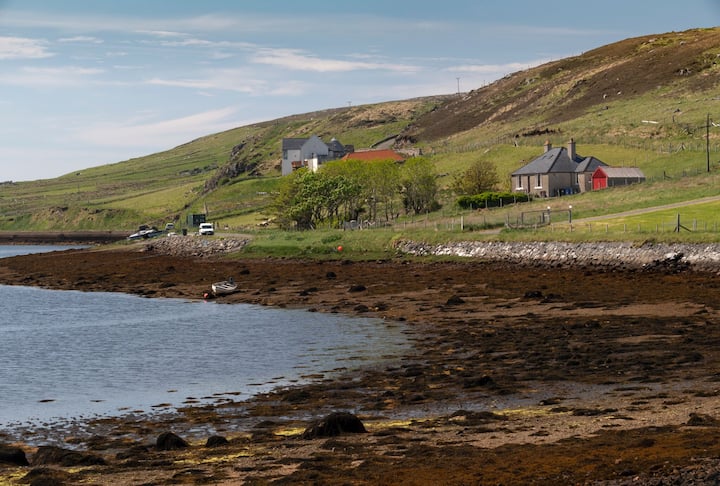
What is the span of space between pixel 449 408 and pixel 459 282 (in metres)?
40.0

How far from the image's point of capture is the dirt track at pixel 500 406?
Answer: 21.2 m

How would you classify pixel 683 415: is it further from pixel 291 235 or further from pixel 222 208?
pixel 222 208

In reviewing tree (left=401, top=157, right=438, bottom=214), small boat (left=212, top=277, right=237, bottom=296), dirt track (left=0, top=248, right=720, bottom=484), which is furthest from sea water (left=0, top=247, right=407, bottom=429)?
tree (left=401, top=157, right=438, bottom=214)

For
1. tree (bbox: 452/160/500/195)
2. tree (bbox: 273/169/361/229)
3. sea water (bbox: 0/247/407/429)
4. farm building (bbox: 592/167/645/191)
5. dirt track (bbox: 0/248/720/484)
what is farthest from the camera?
tree (bbox: 452/160/500/195)

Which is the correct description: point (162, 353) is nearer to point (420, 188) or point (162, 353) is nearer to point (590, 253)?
point (590, 253)

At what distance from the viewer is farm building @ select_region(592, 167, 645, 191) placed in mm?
117488

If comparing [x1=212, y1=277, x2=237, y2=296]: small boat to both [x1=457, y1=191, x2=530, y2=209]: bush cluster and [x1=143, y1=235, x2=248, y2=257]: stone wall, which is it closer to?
[x1=143, y1=235, x2=248, y2=257]: stone wall

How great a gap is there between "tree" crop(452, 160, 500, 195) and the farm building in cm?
1411

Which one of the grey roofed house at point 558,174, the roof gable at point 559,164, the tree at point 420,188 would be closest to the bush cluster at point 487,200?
the grey roofed house at point 558,174

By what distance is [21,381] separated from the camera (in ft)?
130

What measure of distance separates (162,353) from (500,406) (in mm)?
21953

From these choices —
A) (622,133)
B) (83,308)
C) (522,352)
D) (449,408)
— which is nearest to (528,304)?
(522,352)

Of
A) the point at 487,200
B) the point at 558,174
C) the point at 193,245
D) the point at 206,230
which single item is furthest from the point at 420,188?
the point at 193,245

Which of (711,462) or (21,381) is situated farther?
(21,381)
